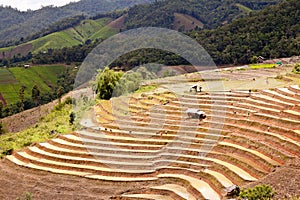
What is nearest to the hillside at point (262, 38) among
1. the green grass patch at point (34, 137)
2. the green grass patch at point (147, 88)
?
the green grass patch at point (147, 88)

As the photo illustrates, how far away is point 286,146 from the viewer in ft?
49.6

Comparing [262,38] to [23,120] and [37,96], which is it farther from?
[23,120]

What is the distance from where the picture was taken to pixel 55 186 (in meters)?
17.6

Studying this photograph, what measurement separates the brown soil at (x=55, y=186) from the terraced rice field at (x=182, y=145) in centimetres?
36

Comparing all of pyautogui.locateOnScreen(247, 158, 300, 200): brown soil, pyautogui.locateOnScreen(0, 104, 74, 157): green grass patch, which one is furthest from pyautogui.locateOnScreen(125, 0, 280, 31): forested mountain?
pyautogui.locateOnScreen(247, 158, 300, 200): brown soil

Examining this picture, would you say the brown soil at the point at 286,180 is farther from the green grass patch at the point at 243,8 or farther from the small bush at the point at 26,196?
the green grass patch at the point at 243,8

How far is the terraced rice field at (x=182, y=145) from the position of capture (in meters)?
14.9

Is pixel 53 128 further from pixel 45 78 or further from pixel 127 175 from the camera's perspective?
pixel 45 78

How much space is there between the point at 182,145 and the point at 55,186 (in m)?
6.10

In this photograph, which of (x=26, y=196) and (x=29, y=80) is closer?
(x=26, y=196)

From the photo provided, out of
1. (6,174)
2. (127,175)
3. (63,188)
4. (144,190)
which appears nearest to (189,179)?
(144,190)

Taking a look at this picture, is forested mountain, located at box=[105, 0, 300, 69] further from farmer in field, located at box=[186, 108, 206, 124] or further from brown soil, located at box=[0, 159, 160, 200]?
brown soil, located at box=[0, 159, 160, 200]

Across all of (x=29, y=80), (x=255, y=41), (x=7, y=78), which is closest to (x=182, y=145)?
(x=255, y=41)

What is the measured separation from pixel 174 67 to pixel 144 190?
1340 inches
